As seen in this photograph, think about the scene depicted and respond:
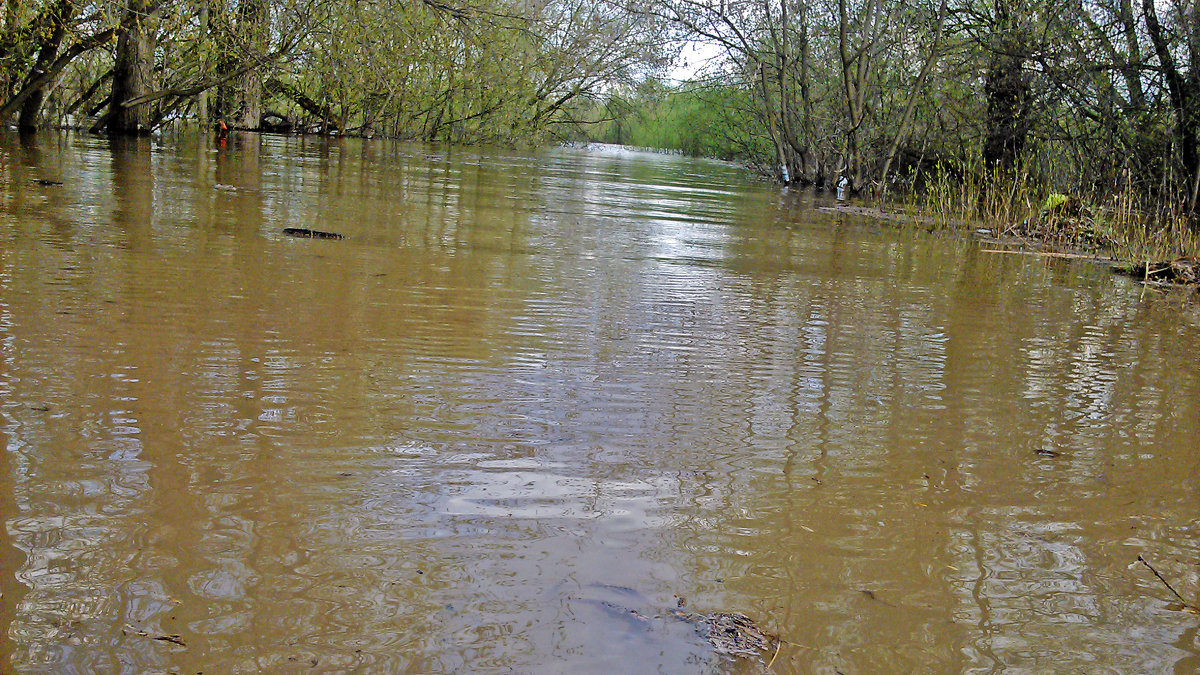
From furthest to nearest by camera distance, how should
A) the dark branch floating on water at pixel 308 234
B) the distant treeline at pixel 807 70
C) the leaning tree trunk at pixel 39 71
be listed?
the leaning tree trunk at pixel 39 71 < the distant treeline at pixel 807 70 < the dark branch floating on water at pixel 308 234

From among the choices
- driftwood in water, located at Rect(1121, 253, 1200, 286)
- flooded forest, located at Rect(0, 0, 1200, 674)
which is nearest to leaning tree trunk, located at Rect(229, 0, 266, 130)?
flooded forest, located at Rect(0, 0, 1200, 674)

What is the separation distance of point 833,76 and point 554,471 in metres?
21.1

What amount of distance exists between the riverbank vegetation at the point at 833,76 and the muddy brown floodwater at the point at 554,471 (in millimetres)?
6137

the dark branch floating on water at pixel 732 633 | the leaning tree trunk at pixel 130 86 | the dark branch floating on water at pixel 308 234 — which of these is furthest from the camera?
the leaning tree trunk at pixel 130 86

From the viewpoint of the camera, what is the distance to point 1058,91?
13570 millimetres

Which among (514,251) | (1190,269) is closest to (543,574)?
(514,251)

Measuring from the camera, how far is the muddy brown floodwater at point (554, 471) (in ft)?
6.11

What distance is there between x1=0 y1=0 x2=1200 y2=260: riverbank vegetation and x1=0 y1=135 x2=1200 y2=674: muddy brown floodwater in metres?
6.14

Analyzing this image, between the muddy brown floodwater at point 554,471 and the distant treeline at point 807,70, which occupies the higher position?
the distant treeline at point 807,70

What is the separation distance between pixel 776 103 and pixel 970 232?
1462cm

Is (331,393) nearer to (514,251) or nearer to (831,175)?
(514,251)

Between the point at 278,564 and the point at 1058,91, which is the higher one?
the point at 1058,91

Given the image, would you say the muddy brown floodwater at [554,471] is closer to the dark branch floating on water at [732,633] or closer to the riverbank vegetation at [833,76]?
the dark branch floating on water at [732,633]

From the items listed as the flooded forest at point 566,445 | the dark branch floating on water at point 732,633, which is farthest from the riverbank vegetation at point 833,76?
the dark branch floating on water at point 732,633
